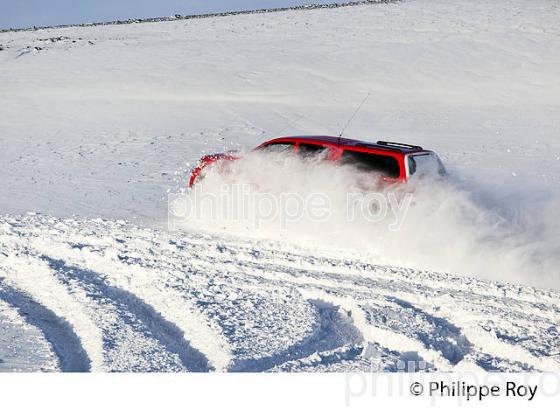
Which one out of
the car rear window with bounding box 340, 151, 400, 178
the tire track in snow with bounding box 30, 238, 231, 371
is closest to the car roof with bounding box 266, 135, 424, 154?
the car rear window with bounding box 340, 151, 400, 178

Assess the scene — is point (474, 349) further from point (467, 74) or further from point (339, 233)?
point (467, 74)

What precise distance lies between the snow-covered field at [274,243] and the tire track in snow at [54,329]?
3 cm

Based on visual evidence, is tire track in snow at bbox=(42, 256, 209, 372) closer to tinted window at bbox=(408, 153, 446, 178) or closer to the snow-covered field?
the snow-covered field

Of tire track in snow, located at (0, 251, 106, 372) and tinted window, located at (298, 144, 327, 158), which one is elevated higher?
tinted window, located at (298, 144, 327, 158)

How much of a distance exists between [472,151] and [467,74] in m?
9.63

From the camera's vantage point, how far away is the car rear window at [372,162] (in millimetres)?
8938

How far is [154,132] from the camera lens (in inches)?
750

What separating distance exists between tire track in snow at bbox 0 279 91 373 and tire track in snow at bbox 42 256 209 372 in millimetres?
522

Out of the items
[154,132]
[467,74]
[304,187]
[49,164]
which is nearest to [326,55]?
[467,74]

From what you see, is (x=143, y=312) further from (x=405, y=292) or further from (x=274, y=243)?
(x=274, y=243)

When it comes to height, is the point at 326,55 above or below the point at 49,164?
above

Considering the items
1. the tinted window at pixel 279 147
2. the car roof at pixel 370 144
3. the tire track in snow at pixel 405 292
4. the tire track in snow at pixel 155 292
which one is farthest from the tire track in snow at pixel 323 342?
the tinted window at pixel 279 147

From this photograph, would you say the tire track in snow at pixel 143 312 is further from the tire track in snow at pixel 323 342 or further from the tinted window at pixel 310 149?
the tinted window at pixel 310 149

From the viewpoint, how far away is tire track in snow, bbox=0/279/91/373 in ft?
17.3
